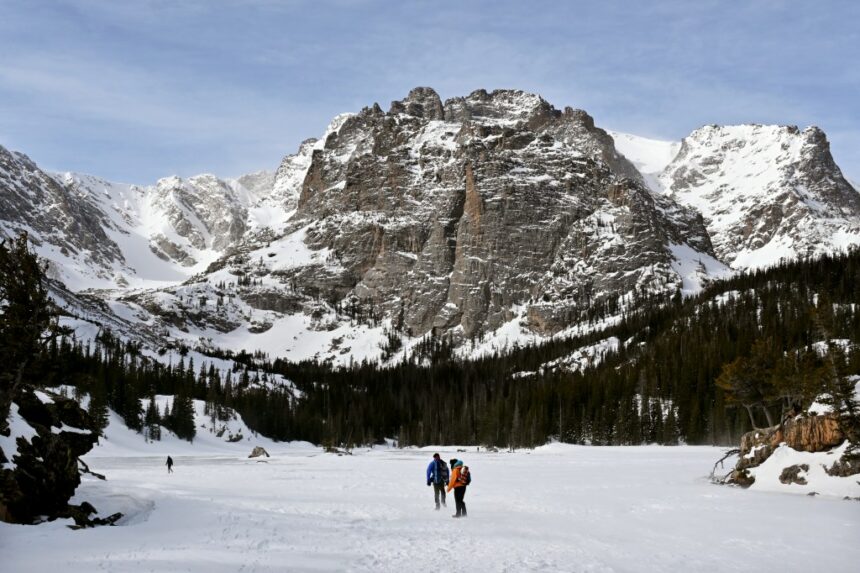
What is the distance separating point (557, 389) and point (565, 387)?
5.67 feet

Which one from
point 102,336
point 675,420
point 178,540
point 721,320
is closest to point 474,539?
point 178,540

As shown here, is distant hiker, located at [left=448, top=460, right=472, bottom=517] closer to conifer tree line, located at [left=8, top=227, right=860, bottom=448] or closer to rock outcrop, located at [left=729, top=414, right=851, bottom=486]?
rock outcrop, located at [left=729, top=414, right=851, bottom=486]

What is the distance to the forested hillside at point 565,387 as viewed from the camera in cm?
10625

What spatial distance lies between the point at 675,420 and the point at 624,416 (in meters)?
9.14

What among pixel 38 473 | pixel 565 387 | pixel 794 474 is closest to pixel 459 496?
pixel 38 473

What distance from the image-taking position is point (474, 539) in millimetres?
18781

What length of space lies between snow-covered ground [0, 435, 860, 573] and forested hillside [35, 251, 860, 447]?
55.9 meters

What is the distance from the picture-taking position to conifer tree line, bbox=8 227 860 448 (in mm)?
105625

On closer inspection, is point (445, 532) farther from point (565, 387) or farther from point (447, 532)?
point (565, 387)

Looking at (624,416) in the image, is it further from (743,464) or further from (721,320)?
(743,464)

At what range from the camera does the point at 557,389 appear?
418 feet

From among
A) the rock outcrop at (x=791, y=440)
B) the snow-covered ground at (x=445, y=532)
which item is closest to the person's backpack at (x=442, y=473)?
the snow-covered ground at (x=445, y=532)

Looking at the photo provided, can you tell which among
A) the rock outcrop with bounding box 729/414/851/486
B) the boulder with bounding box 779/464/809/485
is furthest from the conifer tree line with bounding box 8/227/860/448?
the boulder with bounding box 779/464/809/485

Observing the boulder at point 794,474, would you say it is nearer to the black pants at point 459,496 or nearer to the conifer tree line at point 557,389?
the black pants at point 459,496
